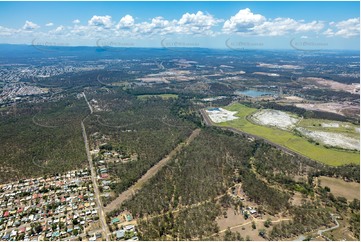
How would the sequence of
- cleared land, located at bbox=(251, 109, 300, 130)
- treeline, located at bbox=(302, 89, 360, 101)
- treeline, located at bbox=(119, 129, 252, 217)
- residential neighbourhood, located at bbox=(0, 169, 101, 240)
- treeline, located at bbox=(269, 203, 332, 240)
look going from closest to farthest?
treeline, located at bbox=(269, 203, 332, 240)
residential neighbourhood, located at bbox=(0, 169, 101, 240)
treeline, located at bbox=(119, 129, 252, 217)
cleared land, located at bbox=(251, 109, 300, 130)
treeline, located at bbox=(302, 89, 360, 101)

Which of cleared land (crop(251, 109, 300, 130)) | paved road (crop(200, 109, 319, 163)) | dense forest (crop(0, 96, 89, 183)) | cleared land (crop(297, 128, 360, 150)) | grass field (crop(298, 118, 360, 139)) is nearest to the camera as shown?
dense forest (crop(0, 96, 89, 183))

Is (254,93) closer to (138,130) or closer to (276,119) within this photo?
(276,119)

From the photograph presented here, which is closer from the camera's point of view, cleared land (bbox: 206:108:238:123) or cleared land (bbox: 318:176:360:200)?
cleared land (bbox: 318:176:360:200)

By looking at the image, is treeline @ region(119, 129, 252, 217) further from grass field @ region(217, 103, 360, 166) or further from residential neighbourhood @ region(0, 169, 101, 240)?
Answer: grass field @ region(217, 103, 360, 166)

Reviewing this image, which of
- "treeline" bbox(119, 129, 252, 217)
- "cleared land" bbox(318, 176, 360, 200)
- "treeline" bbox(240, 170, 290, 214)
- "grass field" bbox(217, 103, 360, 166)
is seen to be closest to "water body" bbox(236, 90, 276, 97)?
"grass field" bbox(217, 103, 360, 166)

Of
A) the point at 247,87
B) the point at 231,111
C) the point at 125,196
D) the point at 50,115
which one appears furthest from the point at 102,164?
the point at 247,87

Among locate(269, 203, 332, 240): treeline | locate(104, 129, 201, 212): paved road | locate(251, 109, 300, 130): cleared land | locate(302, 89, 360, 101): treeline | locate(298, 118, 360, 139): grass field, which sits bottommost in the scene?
locate(269, 203, 332, 240): treeline

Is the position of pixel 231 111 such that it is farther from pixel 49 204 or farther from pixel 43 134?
pixel 49 204

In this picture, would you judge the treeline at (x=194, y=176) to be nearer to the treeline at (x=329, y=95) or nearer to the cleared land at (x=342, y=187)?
the cleared land at (x=342, y=187)
